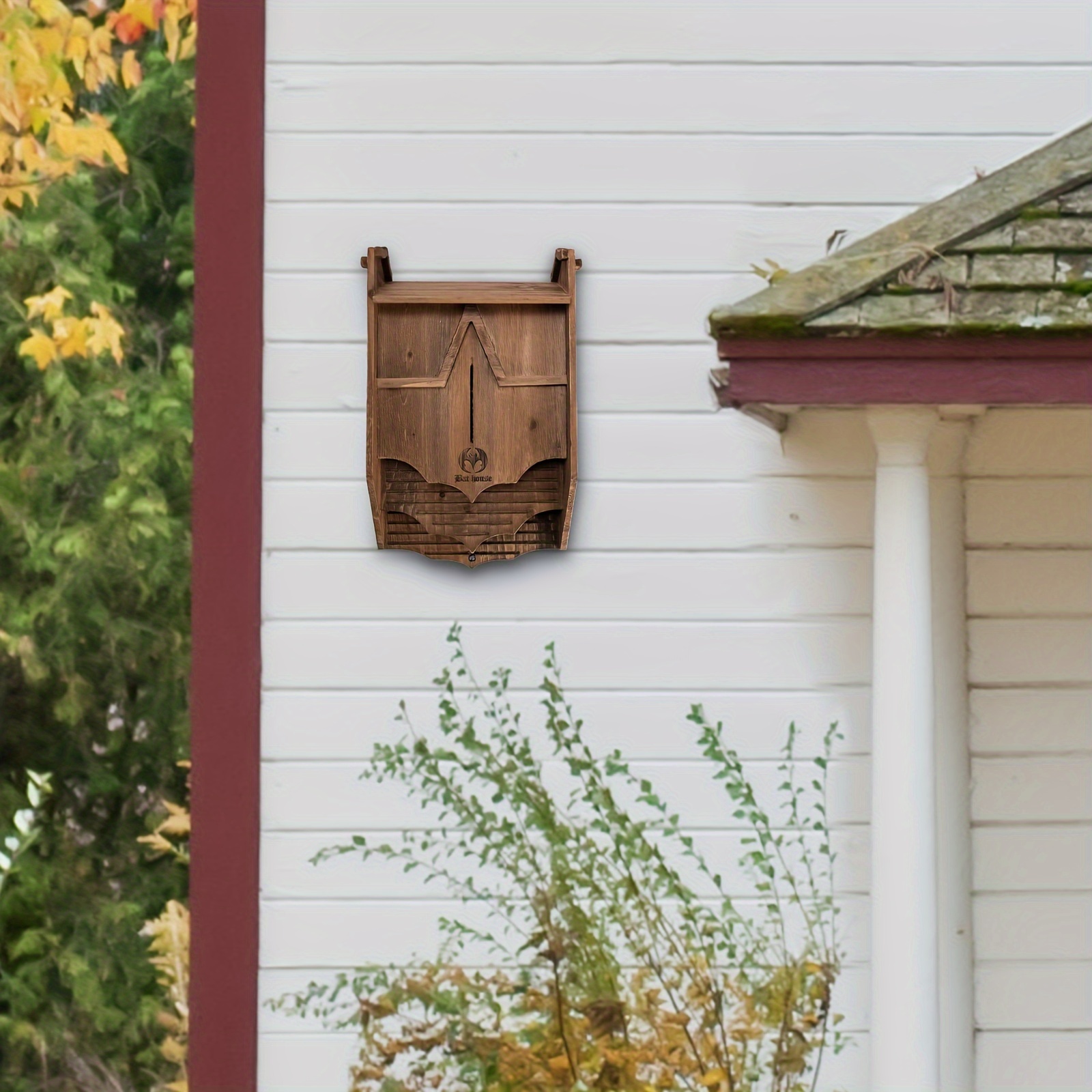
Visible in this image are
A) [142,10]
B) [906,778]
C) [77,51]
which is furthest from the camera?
[77,51]

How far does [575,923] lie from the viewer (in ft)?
11.2

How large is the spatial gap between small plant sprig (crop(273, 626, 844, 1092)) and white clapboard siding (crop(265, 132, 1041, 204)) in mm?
1136

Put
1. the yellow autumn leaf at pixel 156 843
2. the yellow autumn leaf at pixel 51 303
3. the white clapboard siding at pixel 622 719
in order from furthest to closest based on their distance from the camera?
the yellow autumn leaf at pixel 51 303, the yellow autumn leaf at pixel 156 843, the white clapboard siding at pixel 622 719

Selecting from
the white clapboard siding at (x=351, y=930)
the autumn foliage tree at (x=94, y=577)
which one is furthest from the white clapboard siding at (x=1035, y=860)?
the autumn foliage tree at (x=94, y=577)

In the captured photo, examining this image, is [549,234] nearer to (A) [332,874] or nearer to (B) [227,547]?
(B) [227,547]

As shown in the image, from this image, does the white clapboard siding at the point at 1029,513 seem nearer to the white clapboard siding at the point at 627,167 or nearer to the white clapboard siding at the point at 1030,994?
the white clapboard siding at the point at 627,167

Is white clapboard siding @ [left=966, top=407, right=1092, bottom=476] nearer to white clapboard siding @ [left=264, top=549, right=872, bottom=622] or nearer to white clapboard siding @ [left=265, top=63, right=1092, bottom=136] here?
white clapboard siding @ [left=264, top=549, right=872, bottom=622]

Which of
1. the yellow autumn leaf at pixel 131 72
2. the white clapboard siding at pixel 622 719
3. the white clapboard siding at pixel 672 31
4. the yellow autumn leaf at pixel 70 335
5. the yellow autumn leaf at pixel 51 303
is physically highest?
the yellow autumn leaf at pixel 131 72

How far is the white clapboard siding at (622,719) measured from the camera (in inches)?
→ 137

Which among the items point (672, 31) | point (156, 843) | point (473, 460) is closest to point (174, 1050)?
point (156, 843)

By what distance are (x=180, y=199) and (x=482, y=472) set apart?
342 cm

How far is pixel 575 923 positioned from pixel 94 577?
3.36 metres

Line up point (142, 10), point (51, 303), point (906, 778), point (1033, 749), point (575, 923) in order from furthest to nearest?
point (51, 303)
point (142, 10)
point (1033, 749)
point (575, 923)
point (906, 778)

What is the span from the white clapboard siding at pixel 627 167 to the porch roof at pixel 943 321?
750 millimetres
